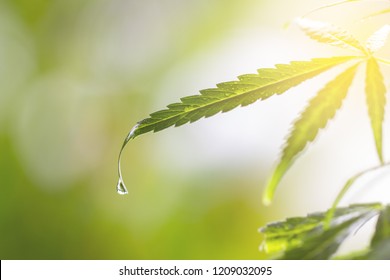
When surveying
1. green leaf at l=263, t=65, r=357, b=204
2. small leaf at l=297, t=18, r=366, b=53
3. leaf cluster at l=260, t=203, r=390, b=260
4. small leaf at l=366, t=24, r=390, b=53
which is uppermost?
small leaf at l=297, t=18, r=366, b=53

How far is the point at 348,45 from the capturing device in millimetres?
463

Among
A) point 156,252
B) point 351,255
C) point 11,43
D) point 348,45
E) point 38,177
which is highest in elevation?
point 11,43

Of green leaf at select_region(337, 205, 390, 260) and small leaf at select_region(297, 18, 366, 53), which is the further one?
small leaf at select_region(297, 18, 366, 53)

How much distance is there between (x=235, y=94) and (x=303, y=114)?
58mm

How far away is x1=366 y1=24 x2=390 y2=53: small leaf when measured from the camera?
44 centimetres

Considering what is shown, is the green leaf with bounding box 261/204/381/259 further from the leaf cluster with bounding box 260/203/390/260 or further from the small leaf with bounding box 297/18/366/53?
the small leaf with bounding box 297/18/366/53

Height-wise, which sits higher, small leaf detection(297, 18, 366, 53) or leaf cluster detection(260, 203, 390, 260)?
small leaf detection(297, 18, 366, 53)

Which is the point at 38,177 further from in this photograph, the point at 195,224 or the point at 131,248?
the point at 195,224

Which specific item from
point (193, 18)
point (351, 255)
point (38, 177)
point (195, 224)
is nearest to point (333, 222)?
point (351, 255)

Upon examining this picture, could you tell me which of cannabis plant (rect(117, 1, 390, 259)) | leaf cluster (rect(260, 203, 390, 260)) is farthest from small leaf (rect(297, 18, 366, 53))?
leaf cluster (rect(260, 203, 390, 260))

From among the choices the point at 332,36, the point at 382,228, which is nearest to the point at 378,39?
the point at 332,36

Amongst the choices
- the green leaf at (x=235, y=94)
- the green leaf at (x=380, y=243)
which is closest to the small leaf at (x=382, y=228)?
the green leaf at (x=380, y=243)

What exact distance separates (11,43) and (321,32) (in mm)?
4586

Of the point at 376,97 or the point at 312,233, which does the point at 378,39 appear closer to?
the point at 376,97
